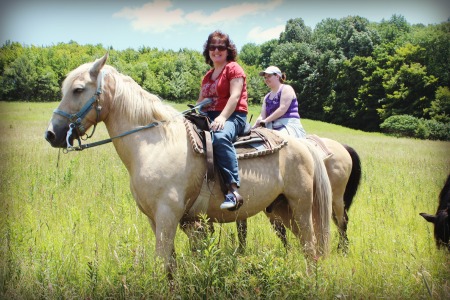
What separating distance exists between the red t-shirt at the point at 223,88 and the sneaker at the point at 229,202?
104 cm

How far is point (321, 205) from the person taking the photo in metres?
4.96

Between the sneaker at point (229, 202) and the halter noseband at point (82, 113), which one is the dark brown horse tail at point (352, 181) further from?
the halter noseband at point (82, 113)

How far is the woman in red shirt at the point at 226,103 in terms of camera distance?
→ 4.01 metres

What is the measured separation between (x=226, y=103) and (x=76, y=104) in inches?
63.9

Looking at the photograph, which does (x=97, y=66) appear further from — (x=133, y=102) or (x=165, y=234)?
(x=165, y=234)

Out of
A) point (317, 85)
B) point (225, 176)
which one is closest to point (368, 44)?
point (317, 85)

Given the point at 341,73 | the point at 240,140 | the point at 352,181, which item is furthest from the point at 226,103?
the point at 341,73

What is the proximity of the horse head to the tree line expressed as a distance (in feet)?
89.6

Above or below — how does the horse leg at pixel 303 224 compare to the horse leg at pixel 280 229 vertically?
above

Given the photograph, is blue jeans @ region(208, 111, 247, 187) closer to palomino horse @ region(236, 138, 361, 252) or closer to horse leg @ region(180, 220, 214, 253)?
horse leg @ region(180, 220, 214, 253)

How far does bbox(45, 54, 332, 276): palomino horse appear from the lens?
3742 millimetres

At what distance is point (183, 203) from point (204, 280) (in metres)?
0.80

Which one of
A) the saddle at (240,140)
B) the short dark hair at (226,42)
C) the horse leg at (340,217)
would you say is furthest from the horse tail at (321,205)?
the short dark hair at (226,42)

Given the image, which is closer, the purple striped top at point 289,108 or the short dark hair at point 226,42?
the short dark hair at point 226,42
